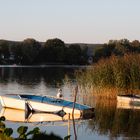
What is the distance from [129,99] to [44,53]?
106539 mm

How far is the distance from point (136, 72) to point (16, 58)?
362 ft

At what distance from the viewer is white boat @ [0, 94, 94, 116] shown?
2684 centimetres

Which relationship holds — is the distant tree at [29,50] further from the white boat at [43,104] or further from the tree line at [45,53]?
the white boat at [43,104]

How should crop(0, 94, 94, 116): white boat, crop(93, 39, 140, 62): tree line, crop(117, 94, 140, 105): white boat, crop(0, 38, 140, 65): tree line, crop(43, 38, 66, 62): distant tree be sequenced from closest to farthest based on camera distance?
crop(0, 94, 94, 116): white boat
crop(117, 94, 140, 105): white boat
crop(93, 39, 140, 62): tree line
crop(0, 38, 140, 65): tree line
crop(43, 38, 66, 62): distant tree

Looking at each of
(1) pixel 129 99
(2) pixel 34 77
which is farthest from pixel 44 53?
(1) pixel 129 99

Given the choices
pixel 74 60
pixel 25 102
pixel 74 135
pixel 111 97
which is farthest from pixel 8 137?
pixel 74 60

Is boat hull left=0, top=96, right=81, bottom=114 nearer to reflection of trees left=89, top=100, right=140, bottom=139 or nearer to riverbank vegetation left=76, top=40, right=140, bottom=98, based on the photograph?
reflection of trees left=89, top=100, right=140, bottom=139

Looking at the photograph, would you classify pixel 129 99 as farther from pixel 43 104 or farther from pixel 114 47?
pixel 114 47

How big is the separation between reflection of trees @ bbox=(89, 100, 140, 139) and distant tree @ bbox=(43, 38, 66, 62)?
338 ft

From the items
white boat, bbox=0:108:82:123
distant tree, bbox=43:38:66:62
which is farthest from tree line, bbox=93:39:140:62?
white boat, bbox=0:108:82:123

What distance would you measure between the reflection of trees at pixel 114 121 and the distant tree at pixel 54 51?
102945mm

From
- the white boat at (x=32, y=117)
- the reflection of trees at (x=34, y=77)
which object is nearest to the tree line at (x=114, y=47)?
the reflection of trees at (x=34, y=77)

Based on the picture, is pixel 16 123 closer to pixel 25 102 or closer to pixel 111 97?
pixel 25 102

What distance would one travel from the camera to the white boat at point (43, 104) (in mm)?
26842
